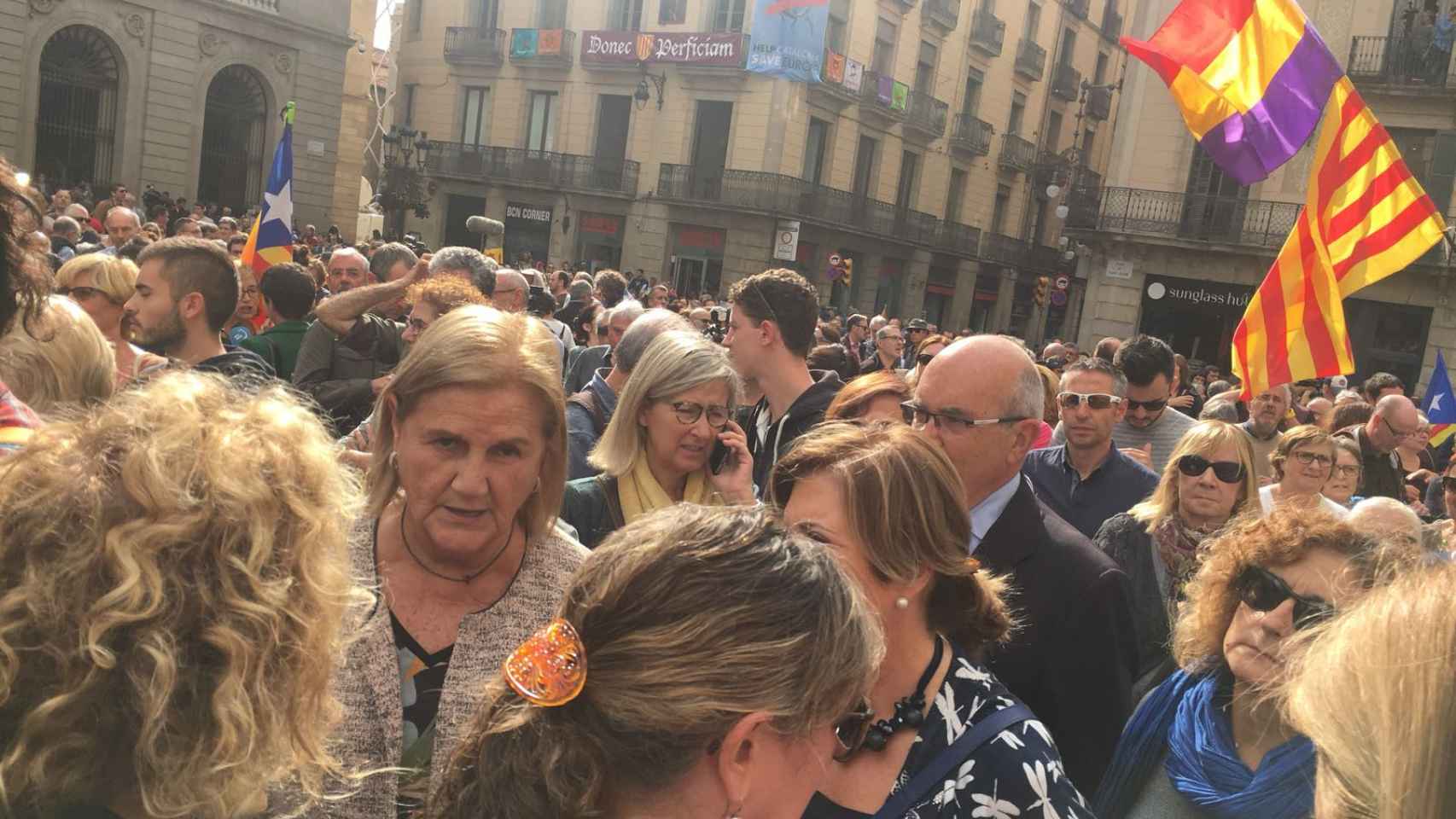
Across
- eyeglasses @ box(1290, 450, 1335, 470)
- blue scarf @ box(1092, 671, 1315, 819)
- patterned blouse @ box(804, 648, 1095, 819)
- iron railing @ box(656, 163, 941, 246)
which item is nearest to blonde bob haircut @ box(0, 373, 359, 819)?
patterned blouse @ box(804, 648, 1095, 819)

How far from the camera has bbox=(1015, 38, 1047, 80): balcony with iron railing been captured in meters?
37.3

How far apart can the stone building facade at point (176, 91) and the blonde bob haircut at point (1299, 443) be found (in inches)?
967

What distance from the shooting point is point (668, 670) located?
4.23 feet

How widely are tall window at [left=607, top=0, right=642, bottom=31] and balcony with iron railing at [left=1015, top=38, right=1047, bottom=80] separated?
13.5 m

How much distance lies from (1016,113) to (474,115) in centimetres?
1831

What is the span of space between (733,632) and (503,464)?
3.54 ft

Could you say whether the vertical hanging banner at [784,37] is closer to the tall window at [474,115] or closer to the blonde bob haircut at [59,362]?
the tall window at [474,115]

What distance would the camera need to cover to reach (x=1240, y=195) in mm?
21953

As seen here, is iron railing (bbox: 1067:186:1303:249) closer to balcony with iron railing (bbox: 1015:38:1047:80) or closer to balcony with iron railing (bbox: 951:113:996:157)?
balcony with iron railing (bbox: 951:113:996:157)

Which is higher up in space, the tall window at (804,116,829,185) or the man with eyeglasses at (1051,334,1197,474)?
the tall window at (804,116,829,185)

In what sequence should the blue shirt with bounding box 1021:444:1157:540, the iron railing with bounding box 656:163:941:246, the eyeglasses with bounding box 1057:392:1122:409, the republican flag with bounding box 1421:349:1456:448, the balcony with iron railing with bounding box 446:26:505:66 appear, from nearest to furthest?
1. the blue shirt with bounding box 1021:444:1157:540
2. the eyeglasses with bounding box 1057:392:1122:409
3. the republican flag with bounding box 1421:349:1456:448
4. the iron railing with bounding box 656:163:941:246
5. the balcony with iron railing with bounding box 446:26:505:66

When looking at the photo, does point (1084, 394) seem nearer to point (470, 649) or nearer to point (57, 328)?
point (470, 649)

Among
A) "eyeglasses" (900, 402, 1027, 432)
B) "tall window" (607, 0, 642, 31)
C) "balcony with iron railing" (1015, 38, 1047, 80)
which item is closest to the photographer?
"eyeglasses" (900, 402, 1027, 432)

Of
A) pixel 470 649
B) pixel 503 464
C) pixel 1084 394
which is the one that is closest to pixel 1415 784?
pixel 470 649
